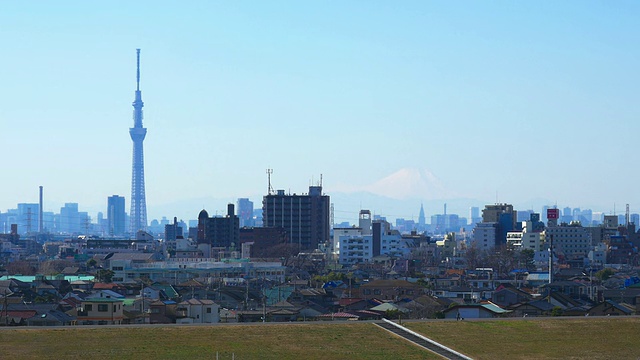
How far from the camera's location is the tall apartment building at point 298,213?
146500 mm

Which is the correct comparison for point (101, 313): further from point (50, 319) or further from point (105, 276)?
point (105, 276)

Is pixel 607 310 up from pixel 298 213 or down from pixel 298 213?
down

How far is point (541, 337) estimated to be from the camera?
40844 mm

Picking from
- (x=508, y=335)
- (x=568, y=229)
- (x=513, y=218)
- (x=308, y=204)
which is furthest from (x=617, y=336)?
(x=513, y=218)

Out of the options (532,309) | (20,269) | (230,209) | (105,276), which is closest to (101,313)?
(532,309)

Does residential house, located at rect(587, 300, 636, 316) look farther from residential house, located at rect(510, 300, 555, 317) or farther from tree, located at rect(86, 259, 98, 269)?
tree, located at rect(86, 259, 98, 269)

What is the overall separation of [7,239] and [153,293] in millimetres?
123012

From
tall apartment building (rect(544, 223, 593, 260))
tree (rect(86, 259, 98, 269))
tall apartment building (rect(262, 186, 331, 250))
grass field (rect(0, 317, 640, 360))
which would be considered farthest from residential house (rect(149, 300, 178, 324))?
tall apartment building (rect(262, 186, 331, 250))

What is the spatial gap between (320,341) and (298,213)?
108690 millimetres

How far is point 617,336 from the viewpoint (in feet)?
137

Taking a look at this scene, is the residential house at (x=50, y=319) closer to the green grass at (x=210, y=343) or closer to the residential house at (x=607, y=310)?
the green grass at (x=210, y=343)

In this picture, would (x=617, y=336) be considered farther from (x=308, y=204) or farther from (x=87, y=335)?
(x=308, y=204)

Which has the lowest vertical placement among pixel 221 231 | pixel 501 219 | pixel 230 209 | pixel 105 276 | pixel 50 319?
pixel 50 319

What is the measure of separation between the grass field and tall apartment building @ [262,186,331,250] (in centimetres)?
10390
